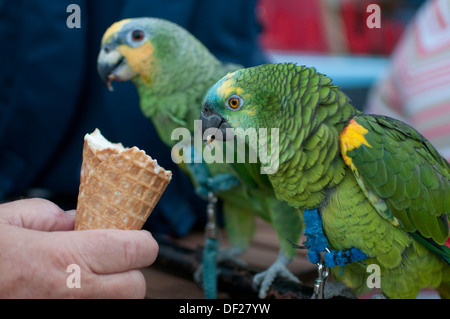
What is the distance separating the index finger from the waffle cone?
3 cm

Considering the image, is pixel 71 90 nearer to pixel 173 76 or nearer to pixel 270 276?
pixel 173 76

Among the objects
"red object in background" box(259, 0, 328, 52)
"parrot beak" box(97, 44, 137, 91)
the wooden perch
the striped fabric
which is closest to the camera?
the wooden perch

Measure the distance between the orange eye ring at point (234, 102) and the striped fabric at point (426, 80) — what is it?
0.58 m

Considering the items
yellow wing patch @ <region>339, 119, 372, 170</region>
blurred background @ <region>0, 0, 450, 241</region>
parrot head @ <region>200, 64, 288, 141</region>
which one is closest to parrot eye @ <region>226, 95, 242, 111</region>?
parrot head @ <region>200, 64, 288, 141</region>

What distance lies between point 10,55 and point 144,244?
733mm

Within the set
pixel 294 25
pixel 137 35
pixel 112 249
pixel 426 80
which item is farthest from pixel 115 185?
pixel 294 25

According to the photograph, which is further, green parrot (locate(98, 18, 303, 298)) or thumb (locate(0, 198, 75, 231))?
green parrot (locate(98, 18, 303, 298))

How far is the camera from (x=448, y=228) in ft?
1.62

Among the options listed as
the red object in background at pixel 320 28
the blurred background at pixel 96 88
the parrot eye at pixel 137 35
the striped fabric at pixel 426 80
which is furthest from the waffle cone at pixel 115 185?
the red object in background at pixel 320 28

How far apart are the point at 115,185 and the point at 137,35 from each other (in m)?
0.33

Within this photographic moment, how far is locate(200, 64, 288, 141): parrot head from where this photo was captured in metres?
0.46

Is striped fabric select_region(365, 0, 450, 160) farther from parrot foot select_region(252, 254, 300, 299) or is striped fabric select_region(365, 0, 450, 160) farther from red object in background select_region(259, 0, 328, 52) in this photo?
red object in background select_region(259, 0, 328, 52)

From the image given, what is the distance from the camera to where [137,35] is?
696 mm

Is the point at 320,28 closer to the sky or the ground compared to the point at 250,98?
closer to the sky
